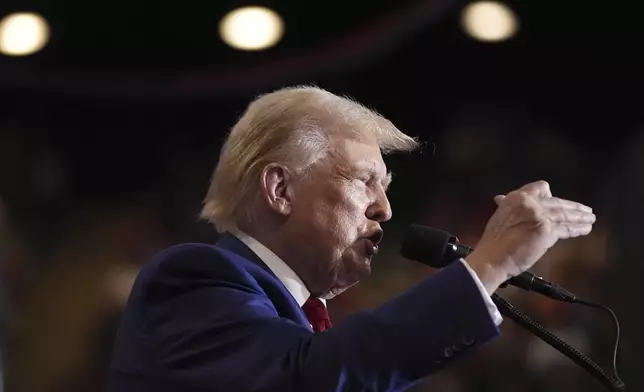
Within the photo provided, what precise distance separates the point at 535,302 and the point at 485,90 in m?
0.72

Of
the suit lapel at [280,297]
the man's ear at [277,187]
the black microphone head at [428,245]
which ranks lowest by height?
the suit lapel at [280,297]

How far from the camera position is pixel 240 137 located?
1682 millimetres

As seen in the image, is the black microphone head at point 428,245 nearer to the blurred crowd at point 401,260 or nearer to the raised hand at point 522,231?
the raised hand at point 522,231

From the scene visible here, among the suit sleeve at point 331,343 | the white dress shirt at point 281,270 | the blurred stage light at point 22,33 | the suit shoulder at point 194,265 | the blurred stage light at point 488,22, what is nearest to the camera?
the suit sleeve at point 331,343

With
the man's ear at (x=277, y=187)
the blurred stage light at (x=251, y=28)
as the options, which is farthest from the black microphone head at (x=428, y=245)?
the blurred stage light at (x=251, y=28)

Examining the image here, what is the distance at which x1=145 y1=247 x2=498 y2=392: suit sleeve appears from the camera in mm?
1245

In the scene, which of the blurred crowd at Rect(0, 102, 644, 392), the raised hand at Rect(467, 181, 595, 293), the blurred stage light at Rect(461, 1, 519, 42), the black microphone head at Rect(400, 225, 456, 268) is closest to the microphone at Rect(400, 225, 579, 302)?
the black microphone head at Rect(400, 225, 456, 268)

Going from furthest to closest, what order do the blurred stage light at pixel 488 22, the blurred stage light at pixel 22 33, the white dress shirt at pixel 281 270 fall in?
the blurred stage light at pixel 488 22, the blurred stage light at pixel 22 33, the white dress shirt at pixel 281 270

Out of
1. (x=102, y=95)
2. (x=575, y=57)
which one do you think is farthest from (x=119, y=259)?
(x=575, y=57)

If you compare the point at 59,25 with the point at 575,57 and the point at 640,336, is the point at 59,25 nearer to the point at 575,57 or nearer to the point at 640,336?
the point at 575,57

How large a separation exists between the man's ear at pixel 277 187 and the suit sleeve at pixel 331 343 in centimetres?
28

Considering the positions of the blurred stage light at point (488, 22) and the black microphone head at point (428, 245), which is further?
the blurred stage light at point (488, 22)

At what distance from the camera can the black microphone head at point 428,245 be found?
1.46m

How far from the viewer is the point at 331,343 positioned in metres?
1.26
